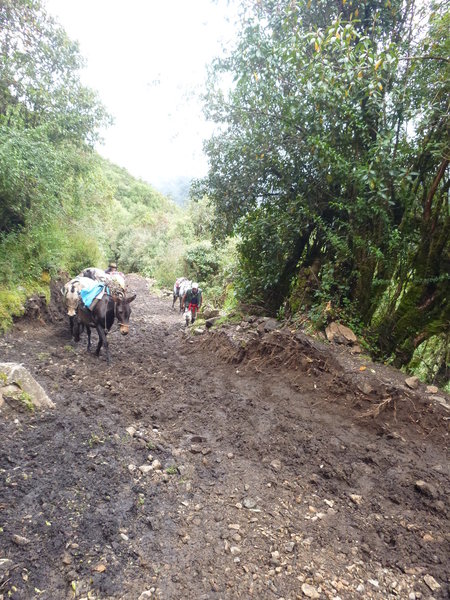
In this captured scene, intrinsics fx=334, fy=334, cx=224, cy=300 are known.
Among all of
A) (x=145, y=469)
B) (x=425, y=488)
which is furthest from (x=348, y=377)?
(x=145, y=469)

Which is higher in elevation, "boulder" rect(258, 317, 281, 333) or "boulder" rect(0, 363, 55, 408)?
"boulder" rect(258, 317, 281, 333)

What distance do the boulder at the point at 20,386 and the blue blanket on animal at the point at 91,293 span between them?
10.3 ft

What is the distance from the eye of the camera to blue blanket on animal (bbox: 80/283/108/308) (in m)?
7.58

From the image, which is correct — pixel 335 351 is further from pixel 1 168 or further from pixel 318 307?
pixel 1 168

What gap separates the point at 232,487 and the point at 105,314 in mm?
5124

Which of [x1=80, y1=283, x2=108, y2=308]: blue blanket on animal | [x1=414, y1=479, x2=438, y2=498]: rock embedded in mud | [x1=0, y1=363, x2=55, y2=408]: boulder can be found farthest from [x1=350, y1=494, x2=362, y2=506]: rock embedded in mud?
[x1=80, y1=283, x2=108, y2=308]: blue blanket on animal

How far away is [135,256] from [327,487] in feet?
99.6

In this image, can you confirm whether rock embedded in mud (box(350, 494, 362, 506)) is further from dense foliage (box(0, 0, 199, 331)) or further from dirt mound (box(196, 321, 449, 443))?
dense foliage (box(0, 0, 199, 331))

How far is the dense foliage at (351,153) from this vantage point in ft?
16.7

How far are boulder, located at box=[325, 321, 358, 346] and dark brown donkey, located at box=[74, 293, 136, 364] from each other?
4.19m

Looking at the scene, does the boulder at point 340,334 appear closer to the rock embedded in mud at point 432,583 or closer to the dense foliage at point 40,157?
the rock embedded in mud at point 432,583

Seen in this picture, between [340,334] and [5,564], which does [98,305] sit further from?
[5,564]

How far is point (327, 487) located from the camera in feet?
11.7

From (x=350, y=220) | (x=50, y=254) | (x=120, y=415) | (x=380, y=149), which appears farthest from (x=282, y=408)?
(x=50, y=254)
